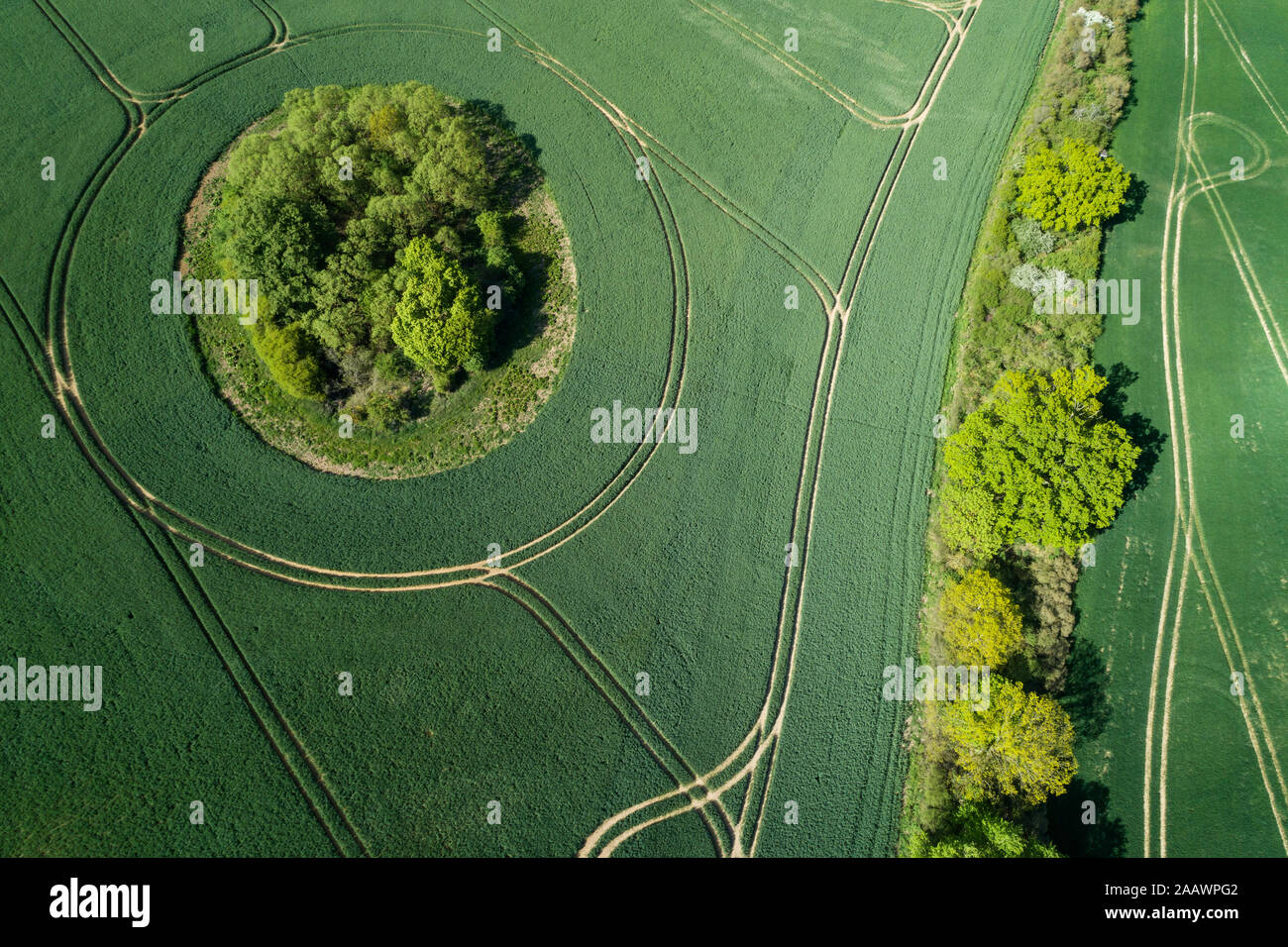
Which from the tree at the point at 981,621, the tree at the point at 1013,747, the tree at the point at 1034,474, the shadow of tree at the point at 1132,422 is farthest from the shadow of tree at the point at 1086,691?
the shadow of tree at the point at 1132,422

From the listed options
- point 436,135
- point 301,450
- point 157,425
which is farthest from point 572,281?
point 157,425

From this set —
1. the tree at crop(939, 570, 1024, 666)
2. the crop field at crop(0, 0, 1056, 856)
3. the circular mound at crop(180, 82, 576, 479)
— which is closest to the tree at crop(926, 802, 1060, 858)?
the crop field at crop(0, 0, 1056, 856)

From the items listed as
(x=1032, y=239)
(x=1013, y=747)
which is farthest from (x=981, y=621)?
(x=1032, y=239)

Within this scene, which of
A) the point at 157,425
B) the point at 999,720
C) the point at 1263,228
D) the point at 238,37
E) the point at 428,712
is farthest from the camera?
the point at 238,37

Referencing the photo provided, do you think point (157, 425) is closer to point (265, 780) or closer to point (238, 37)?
point (265, 780)

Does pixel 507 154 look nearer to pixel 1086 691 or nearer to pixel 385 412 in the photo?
pixel 385 412
